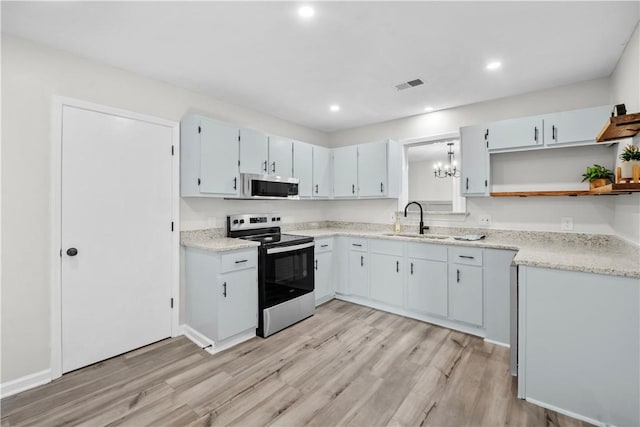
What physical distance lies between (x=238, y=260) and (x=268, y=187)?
1003 millimetres

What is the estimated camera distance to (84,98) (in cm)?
240

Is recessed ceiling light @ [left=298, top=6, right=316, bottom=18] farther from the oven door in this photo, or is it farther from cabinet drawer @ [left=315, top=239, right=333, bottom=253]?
cabinet drawer @ [left=315, top=239, right=333, bottom=253]

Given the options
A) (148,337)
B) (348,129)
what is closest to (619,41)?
(348,129)

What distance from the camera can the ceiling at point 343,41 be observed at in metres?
1.84

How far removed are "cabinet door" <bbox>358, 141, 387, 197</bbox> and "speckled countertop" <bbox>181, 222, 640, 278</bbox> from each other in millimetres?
600

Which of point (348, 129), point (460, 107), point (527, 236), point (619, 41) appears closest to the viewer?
point (619, 41)

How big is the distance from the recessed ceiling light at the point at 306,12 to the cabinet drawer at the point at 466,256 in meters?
2.53

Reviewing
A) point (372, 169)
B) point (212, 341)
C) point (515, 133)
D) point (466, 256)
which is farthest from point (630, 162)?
point (212, 341)

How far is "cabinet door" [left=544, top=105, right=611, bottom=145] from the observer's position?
2.60 m

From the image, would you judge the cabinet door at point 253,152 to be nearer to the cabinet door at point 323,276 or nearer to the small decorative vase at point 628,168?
the cabinet door at point 323,276

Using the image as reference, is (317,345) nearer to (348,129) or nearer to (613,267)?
(613,267)

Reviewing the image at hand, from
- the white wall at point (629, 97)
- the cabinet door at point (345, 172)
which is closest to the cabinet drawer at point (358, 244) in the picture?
the cabinet door at point (345, 172)

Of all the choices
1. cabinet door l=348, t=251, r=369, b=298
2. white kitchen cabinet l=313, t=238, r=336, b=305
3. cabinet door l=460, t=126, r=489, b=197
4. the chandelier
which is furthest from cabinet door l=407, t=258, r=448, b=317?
the chandelier

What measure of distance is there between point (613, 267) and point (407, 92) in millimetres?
2349
